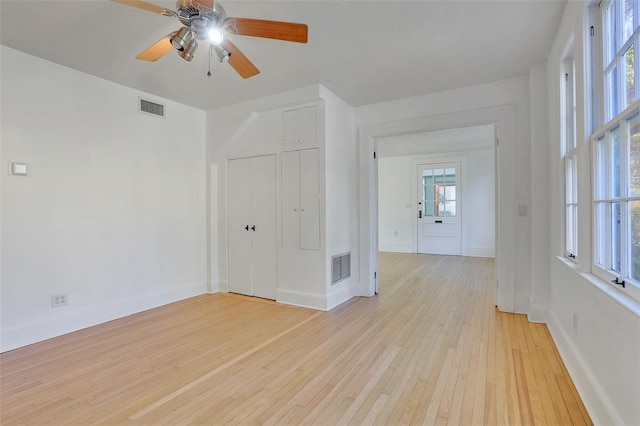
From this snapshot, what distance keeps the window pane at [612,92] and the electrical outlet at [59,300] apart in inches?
174

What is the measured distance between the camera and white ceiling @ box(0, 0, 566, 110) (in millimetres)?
2113

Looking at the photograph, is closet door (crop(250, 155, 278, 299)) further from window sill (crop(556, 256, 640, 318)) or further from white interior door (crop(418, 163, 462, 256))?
white interior door (crop(418, 163, 462, 256))

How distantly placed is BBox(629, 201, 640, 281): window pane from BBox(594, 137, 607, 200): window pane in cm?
34

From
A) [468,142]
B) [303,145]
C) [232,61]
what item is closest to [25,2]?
[232,61]

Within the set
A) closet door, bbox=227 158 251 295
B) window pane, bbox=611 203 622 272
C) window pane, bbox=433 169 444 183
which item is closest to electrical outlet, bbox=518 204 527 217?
window pane, bbox=611 203 622 272

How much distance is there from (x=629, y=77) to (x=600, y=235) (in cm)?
86

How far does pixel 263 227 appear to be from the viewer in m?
4.05

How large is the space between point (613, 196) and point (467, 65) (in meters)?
1.92

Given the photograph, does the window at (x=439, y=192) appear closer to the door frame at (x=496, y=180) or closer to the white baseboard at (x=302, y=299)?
the door frame at (x=496, y=180)

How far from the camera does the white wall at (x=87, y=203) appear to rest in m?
2.66

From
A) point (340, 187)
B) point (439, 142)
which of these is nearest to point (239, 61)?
point (340, 187)

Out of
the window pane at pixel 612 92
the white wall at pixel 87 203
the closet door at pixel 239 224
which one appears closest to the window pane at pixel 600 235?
the window pane at pixel 612 92

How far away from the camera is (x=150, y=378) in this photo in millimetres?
2123

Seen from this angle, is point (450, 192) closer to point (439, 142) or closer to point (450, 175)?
point (450, 175)
